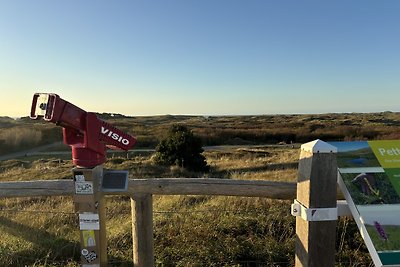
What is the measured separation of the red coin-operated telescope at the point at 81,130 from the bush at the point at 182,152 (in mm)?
12975

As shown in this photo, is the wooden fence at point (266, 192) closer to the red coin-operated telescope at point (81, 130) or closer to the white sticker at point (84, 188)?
the white sticker at point (84, 188)

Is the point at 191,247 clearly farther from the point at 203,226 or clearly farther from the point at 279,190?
the point at 279,190

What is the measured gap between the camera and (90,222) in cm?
212

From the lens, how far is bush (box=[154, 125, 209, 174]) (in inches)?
602

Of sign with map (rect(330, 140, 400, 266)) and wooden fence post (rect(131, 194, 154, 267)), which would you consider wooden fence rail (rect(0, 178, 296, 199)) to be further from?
sign with map (rect(330, 140, 400, 266))

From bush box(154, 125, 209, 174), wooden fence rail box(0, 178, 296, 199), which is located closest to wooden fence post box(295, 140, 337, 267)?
wooden fence rail box(0, 178, 296, 199)

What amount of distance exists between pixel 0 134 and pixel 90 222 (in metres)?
34.3

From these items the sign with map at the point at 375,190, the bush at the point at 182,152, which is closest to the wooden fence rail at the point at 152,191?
the sign with map at the point at 375,190

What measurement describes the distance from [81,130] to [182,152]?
44.8ft

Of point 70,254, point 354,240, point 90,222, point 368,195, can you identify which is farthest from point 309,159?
point 70,254

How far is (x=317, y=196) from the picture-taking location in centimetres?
226

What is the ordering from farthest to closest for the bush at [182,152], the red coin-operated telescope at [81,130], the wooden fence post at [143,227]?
the bush at [182,152] → the wooden fence post at [143,227] → the red coin-operated telescope at [81,130]

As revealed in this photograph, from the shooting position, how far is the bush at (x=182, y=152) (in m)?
15.3

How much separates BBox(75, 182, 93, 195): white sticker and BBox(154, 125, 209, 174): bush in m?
12.9
